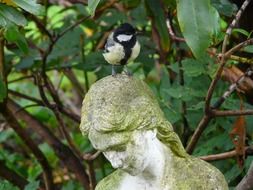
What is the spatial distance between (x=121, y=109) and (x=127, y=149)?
6 cm

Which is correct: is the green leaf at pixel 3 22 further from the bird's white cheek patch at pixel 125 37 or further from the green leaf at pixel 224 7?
the green leaf at pixel 224 7

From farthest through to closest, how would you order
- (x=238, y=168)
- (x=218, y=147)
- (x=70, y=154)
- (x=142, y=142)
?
(x=70, y=154)
(x=218, y=147)
(x=238, y=168)
(x=142, y=142)

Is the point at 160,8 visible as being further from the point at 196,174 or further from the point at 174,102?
the point at 196,174

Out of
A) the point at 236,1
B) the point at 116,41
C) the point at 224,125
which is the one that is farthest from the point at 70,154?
the point at 116,41

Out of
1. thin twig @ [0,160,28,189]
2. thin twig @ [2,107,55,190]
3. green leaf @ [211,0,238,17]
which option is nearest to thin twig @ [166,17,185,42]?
green leaf @ [211,0,238,17]

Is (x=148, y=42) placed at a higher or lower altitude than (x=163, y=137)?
lower

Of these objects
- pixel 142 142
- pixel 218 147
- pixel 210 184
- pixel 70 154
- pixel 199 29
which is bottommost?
pixel 70 154

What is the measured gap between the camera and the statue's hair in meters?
1.06

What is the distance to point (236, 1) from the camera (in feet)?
5.70

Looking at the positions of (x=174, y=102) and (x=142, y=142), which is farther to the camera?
(x=174, y=102)

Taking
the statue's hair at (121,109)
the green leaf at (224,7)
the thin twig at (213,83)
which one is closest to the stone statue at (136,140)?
the statue's hair at (121,109)

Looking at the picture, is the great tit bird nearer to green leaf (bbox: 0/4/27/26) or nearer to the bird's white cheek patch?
the bird's white cheek patch

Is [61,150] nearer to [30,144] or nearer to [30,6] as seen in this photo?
[30,144]

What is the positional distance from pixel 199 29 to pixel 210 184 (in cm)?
27
